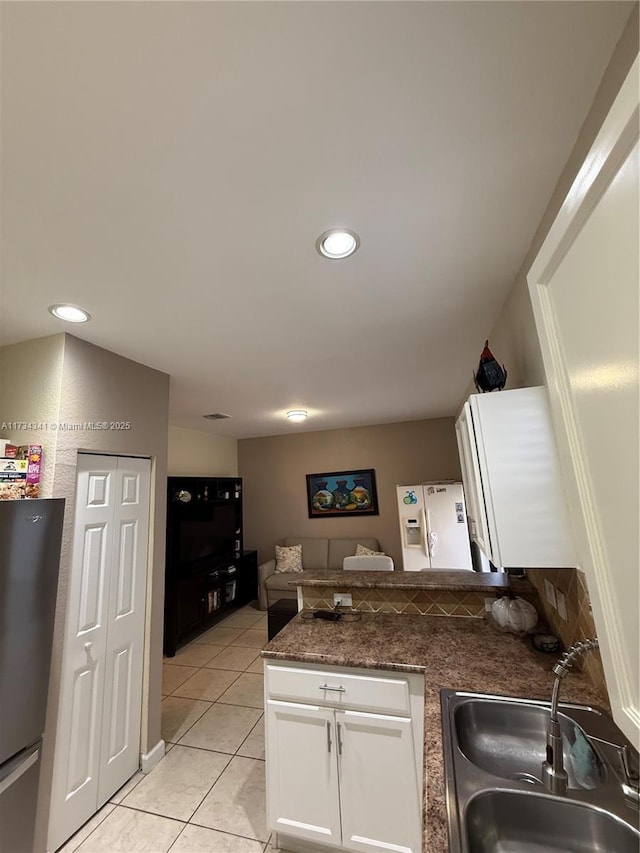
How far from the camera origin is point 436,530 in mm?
4129

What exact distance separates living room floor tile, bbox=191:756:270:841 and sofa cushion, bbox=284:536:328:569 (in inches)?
114

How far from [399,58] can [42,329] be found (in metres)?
1.96

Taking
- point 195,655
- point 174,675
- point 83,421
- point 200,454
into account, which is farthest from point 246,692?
point 200,454

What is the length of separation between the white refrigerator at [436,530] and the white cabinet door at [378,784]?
2.65 m

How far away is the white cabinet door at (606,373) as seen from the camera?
19.2 inches

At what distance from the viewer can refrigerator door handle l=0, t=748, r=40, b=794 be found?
4.40ft

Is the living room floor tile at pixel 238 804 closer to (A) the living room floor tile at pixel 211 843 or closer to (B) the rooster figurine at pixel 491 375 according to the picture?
(A) the living room floor tile at pixel 211 843

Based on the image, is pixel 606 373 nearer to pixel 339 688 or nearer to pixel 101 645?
pixel 339 688

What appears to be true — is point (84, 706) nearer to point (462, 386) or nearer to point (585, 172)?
point (585, 172)

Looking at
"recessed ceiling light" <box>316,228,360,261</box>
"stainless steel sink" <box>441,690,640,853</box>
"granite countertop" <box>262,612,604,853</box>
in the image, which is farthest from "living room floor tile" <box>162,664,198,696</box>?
"recessed ceiling light" <box>316,228,360,261</box>

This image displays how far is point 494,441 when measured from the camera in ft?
4.27

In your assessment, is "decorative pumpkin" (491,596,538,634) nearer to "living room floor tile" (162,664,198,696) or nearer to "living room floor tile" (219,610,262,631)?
"living room floor tile" (162,664,198,696)

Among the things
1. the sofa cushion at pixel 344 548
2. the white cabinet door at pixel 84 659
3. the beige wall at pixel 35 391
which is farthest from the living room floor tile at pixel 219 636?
the beige wall at pixel 35 391

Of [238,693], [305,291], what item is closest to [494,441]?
[305,291]
